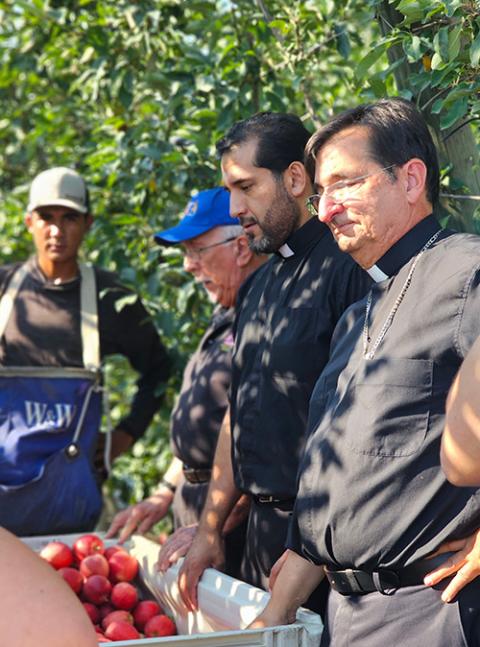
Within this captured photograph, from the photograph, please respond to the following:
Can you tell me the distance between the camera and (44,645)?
58.1 inches

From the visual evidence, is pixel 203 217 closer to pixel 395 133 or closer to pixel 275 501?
pixel 275 501

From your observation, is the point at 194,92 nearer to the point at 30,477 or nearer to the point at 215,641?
the point at 30,477

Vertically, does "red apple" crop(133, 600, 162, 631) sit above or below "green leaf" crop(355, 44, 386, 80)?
below

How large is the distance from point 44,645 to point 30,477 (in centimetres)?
320

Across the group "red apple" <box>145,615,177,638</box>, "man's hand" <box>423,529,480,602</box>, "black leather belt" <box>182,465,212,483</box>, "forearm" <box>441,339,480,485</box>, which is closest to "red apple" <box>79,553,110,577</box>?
"red apple" <box>145,615,177,638</box>

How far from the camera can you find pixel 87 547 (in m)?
4.02

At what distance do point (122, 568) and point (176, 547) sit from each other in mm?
322

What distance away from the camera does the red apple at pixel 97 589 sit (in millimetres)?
3783

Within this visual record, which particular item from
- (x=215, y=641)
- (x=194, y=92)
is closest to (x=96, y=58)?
(x=194, y=92)

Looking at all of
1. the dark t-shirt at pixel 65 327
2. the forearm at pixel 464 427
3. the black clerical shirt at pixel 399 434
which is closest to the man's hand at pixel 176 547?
the black clerical shirt at pixel 399 434

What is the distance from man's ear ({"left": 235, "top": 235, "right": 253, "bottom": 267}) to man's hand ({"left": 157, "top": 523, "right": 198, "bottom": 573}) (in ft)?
3.20

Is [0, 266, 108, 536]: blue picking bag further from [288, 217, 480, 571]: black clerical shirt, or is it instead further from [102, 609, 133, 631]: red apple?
[288, 217, 480, 571]: black clerical shirt

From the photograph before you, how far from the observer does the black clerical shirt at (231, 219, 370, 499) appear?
314cm

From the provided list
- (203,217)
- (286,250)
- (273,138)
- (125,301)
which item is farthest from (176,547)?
(125,301)
